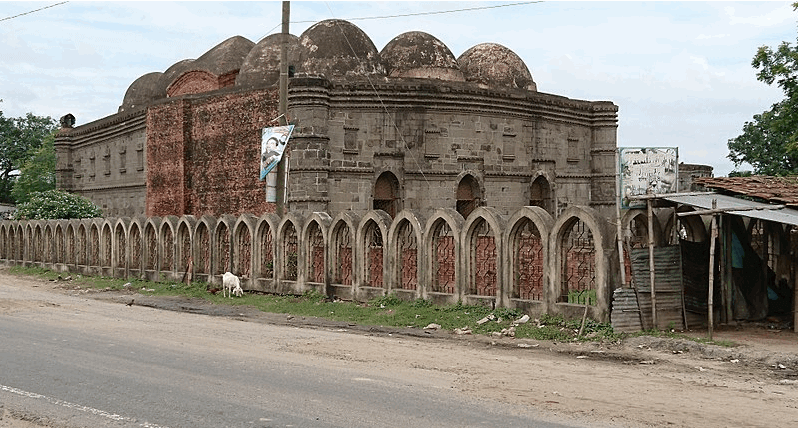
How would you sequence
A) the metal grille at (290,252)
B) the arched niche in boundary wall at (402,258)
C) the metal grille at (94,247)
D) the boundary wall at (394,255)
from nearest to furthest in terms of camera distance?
the boundary wall at (394,255) → the arched niche in boundary wall at (402,258) → the metal grille at (290,252) → the metal grille at (94,247)

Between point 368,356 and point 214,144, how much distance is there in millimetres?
17559

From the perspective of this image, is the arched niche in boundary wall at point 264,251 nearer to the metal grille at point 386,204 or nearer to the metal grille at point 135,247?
the metal grille at point 386,204

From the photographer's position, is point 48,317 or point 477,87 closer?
point 48,317

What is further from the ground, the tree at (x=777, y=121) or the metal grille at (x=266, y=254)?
the tree at (x=777, y=121)

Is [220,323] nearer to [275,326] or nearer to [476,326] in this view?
[275,326]

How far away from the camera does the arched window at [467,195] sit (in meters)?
24.8

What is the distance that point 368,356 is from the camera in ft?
32.5

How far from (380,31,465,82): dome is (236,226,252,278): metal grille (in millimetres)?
8435

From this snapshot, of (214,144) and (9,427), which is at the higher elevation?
(214,144)

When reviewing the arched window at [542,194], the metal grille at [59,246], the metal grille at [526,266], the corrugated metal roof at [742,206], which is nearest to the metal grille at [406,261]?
the metal grille at [526,266]

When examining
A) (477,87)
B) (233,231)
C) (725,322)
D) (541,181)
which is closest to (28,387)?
(725,322)

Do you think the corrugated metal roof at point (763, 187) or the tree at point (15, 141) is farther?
the tree at point (15, 141)

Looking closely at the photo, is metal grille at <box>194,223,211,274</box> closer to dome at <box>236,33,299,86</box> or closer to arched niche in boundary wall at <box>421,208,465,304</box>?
dome at <box>236,33,299,86</box>

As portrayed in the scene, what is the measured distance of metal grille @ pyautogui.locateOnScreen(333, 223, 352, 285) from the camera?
17344 millimetres
